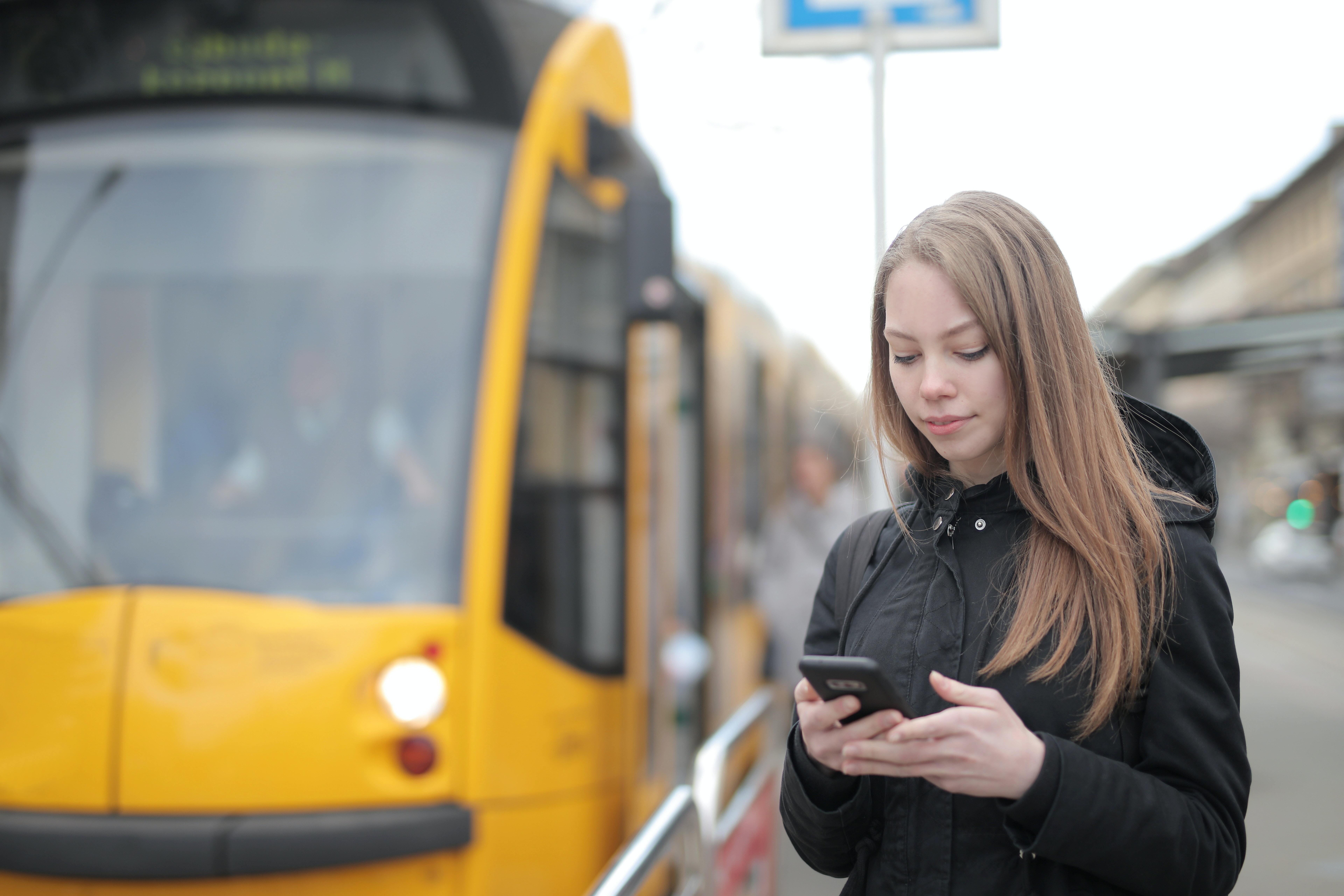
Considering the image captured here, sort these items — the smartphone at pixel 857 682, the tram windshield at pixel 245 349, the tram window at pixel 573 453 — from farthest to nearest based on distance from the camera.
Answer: the tram window at pixel 573 453, the tram windshield at pixel 245 349, the smartphone at pixel 857 682

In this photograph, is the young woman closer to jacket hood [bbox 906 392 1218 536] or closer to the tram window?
jacket hood [bbox 906 392 1218 536]

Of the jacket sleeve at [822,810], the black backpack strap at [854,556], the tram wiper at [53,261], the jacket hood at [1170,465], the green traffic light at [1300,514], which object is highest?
the tram wiper at [53,261]

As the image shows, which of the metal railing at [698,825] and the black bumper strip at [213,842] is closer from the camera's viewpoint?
the metal railing at [698,825]

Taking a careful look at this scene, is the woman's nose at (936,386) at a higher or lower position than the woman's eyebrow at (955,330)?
lower

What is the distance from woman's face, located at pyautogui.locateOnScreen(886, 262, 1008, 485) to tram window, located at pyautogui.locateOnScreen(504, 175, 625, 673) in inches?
87.5

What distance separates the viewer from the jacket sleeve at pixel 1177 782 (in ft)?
4.15

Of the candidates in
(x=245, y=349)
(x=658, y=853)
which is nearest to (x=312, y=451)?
(x=245, y=349)

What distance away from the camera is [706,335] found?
226 inches

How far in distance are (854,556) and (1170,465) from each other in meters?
0.44

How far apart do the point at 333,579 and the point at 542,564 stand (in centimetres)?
68

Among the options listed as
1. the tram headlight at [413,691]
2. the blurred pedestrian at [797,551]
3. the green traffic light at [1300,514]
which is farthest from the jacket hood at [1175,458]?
the green traffic light at [1300,514]

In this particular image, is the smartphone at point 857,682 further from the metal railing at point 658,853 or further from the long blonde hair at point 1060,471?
the metal railing at point 658,853

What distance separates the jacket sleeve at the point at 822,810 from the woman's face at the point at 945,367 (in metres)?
0.44

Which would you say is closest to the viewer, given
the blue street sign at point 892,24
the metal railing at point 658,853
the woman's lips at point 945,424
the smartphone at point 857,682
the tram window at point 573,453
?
the smartphone at point 857,682
